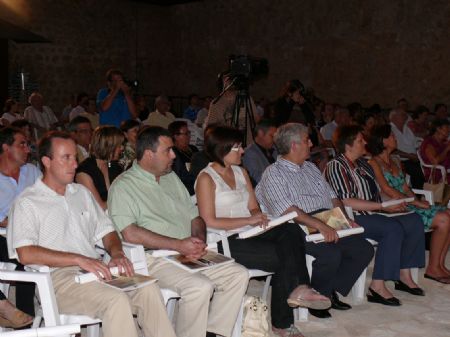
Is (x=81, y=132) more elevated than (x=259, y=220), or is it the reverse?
(x=81, y=132)

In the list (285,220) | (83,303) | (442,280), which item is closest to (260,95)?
Answer: (442,280)

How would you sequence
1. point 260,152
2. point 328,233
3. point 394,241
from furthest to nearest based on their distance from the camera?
point 260,152 → point 394,241 → point 328,233

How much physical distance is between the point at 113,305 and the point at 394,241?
2.39 metres

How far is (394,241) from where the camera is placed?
4758 millimetres

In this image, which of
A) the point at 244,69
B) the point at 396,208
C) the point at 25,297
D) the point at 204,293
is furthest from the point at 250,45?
the point at 204,293

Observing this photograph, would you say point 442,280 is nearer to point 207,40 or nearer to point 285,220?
point 285,220

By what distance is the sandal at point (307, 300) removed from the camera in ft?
12.6

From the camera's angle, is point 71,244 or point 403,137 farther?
point 403,137

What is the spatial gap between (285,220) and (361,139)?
127cm

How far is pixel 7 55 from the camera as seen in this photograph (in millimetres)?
14656

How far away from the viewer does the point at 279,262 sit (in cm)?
396

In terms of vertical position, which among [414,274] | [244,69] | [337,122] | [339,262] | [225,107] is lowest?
[414,274]

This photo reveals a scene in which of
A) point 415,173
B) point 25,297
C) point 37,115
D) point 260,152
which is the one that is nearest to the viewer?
point 25,297

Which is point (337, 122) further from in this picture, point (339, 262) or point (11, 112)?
point (339, 262)
